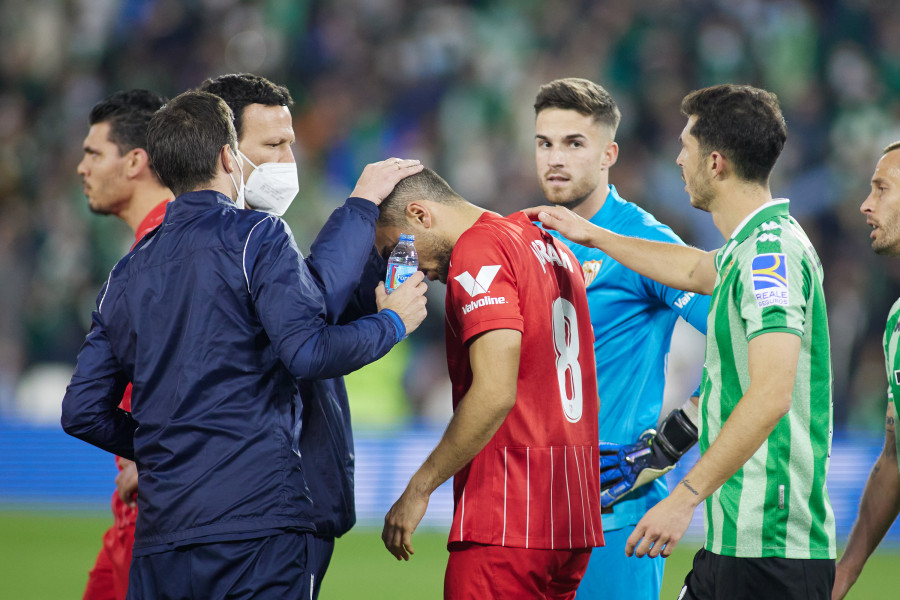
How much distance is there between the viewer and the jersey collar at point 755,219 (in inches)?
125

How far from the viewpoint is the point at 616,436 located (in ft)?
13.4

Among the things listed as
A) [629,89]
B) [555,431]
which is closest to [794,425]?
[555,431]

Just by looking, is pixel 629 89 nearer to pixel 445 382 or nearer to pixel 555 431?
pixel 445 382

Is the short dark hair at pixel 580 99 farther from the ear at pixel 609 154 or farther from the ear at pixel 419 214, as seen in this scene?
the ear at pixel 419 214

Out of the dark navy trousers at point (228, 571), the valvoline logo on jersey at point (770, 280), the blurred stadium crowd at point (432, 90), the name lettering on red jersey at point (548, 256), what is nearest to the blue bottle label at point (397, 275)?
the name lettering on red jersey at point (548, 256)

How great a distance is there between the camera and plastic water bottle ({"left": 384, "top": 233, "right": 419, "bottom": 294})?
3389 mm

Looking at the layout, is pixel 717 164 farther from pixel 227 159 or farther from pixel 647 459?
pixel 227 159

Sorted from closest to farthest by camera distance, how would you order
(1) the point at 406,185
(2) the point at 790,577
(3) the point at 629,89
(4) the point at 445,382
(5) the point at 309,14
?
(2) the point at 790,577 < (1) the point at 406,185 < (4) the point at 445,382 < (3) the point at 629,89 < (5) the point at 309,14

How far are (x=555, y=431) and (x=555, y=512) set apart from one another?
262 mm

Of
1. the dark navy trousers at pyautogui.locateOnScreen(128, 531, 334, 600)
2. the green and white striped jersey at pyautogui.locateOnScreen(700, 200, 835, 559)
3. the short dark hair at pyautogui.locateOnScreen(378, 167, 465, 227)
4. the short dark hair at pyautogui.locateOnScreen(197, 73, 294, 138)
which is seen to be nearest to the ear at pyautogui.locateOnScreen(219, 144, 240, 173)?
the short dark hair at pyautogui.locateOnScreen(378, 167, 465, 227)

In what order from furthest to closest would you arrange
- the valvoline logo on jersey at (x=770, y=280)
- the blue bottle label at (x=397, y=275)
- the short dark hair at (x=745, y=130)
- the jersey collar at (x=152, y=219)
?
the jersey collar at (x=152, y=219), the blue bottle label at (x=397, y=275), the short dark hair at (x=745, y=130), the valvoline logo on jersey at (x=770, y=280)

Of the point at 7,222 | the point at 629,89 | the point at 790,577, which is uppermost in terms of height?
the point at 629,89

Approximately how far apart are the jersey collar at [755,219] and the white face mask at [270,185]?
5.75 feet

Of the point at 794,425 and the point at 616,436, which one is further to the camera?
the point at 616,436
